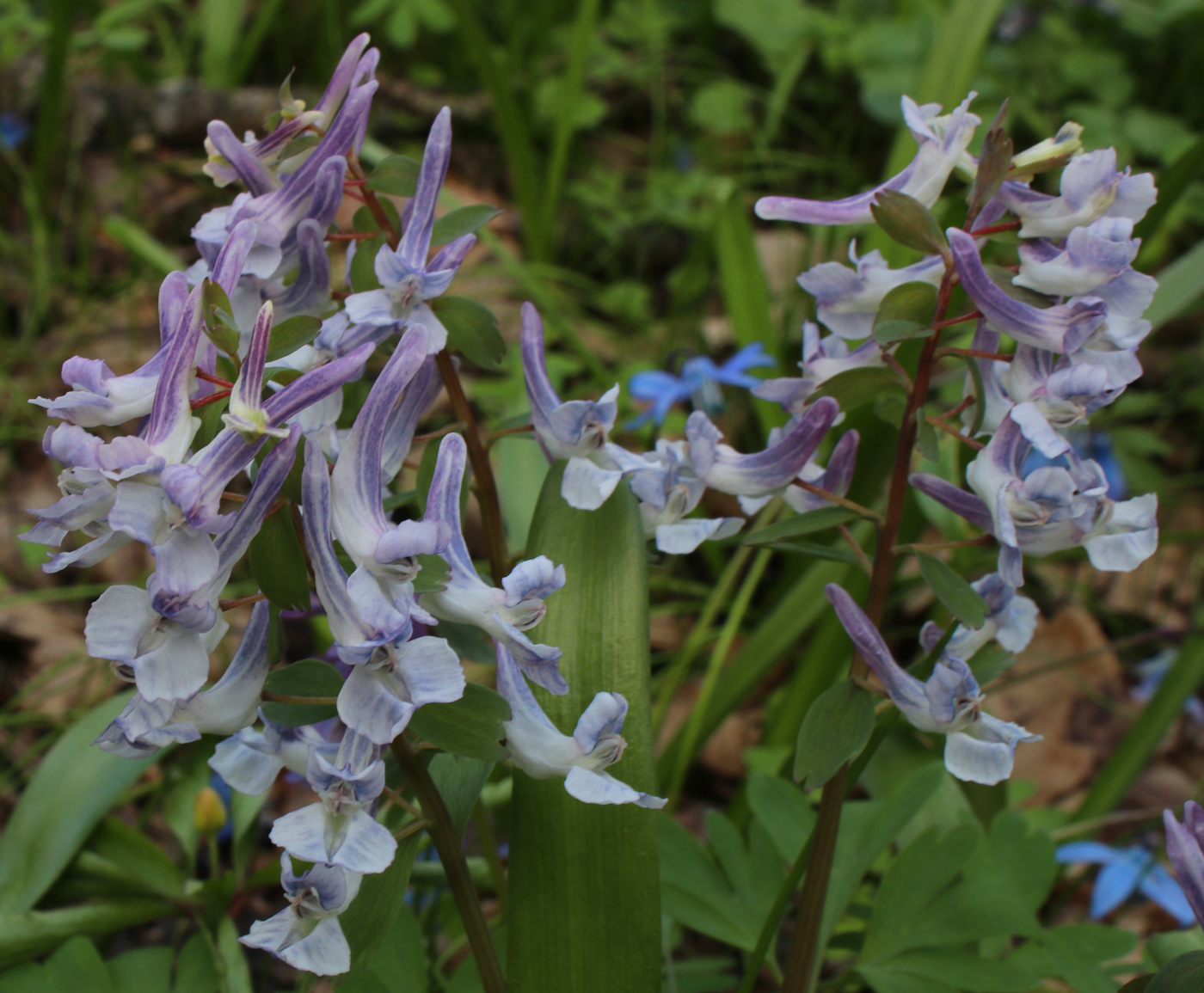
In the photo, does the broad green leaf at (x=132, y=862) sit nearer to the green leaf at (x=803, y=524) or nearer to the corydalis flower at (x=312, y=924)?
the corydalis flower at (x=312, y=924)

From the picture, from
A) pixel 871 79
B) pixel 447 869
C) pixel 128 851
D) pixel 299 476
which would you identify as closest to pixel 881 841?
pixel 447 869

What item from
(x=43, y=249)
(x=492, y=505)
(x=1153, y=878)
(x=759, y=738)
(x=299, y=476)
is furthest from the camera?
(x=43, y=249)

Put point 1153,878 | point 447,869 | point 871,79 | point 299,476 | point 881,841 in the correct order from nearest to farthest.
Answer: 1. point 299,476
2. point 447,869
3. point 881,841
4. point 1153,878
5. point 871,79

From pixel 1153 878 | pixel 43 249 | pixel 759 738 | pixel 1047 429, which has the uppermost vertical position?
pixel 1047 429

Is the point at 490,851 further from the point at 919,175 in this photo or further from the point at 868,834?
the point at 919,175

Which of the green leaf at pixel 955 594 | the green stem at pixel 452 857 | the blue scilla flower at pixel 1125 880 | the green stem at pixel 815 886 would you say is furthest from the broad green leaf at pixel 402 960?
the blue scilla flower at pixel 1125 880

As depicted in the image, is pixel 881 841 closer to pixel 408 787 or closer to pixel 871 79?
pixel 408 787

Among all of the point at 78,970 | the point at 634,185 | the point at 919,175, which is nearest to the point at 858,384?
the point at 919,175
